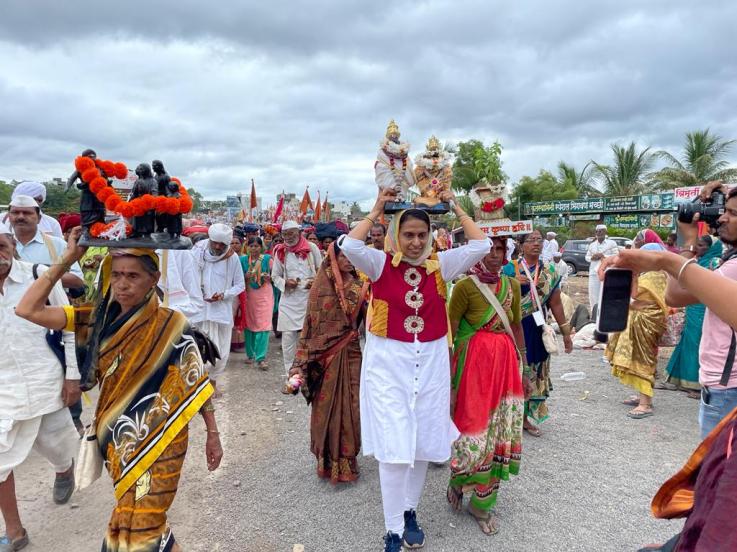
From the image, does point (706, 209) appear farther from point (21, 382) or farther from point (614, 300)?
point (21, 382)

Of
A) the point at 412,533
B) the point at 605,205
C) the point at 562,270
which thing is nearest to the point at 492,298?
the point at 412,533

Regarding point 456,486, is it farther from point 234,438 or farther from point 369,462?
point 234,438

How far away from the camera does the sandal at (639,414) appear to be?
5.27 m

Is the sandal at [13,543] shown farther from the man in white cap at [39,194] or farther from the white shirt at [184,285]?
the man in white cap at [39,194]

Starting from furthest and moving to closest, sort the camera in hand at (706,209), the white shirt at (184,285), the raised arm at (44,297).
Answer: the white shirt at (184,285)
the camera in hand at (706,209)
the raised arm at (44,297)

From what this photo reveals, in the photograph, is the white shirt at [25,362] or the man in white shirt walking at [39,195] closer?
the white shirt at [25,362]

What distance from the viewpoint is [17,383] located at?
2.97 m

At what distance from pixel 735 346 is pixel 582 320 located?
3899 millimetres

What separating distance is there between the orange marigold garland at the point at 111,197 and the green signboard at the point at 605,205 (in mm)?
29943

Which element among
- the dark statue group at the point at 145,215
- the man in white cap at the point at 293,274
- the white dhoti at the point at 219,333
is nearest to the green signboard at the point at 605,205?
the man in white cap at the point at 293,274

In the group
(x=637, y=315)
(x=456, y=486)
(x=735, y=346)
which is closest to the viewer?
(x=735, y=346)

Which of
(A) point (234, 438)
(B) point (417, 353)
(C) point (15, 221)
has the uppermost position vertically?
(C) point (15, 221)

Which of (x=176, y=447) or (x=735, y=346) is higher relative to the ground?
(x=735, y=346)

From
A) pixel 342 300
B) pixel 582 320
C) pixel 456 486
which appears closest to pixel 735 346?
pixel 456 486
